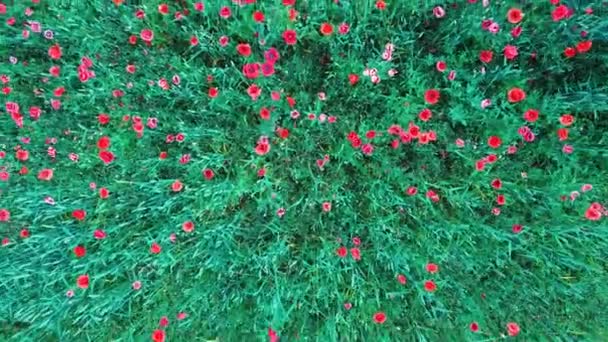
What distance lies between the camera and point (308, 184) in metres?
1.92

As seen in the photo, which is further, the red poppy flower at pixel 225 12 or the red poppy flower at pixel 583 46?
the red poppy flower at pixel 225 12

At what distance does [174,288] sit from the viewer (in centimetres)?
197

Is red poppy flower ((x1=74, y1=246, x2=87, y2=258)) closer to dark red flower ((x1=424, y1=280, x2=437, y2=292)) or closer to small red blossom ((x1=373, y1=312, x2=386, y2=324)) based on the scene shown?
small red blossom ((x1=373, y1=312, x2=386, y2=324))

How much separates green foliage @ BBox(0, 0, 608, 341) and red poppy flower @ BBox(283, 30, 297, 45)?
0.14ft

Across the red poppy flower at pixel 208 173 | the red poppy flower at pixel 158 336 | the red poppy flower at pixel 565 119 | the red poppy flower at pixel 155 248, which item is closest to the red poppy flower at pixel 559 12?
the red poppy flower at pixel 565 119

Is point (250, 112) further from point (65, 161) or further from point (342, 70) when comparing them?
point (65, 161)

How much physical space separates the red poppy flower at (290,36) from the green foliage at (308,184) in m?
0.04

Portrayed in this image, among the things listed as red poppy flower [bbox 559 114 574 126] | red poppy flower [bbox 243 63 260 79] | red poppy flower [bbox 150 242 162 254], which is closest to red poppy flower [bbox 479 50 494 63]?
red poppy flower [bbox 559 114 574 126]

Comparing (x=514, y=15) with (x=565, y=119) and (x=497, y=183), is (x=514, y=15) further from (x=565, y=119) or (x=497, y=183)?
(x=497, y=183)

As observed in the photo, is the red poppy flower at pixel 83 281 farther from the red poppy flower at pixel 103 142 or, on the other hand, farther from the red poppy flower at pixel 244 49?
the red poppy flower at pixel 244 49

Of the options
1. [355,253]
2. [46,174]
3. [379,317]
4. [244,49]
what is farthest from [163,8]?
[379,317]

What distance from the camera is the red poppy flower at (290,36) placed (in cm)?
176

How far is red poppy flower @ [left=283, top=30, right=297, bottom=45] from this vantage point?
69.4 inches

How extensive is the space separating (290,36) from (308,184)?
23.6 inches
